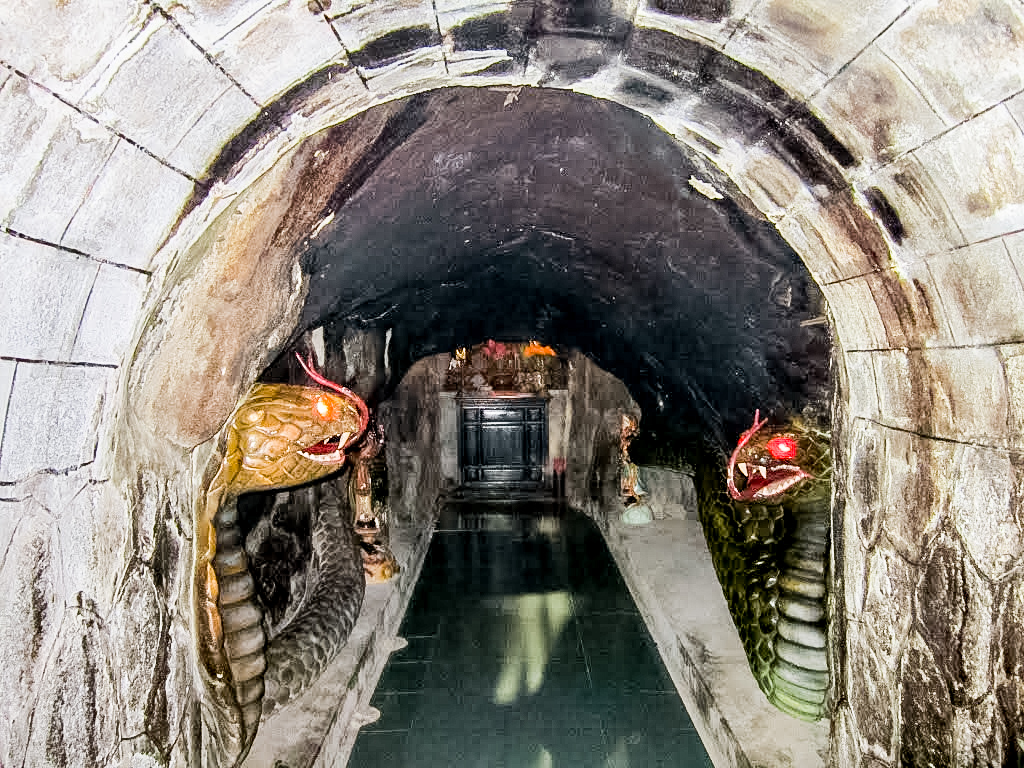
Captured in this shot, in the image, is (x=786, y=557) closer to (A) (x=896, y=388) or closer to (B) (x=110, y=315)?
(A) (x=896, y=388)

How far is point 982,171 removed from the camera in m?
1.44

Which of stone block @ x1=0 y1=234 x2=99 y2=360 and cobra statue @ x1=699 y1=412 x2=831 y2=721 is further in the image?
cobra statue @ x1=699 y1=412 x2=831 y2=721

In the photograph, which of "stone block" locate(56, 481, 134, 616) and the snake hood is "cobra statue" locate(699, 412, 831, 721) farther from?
"stone block" locate(56, 481, 134, 616)

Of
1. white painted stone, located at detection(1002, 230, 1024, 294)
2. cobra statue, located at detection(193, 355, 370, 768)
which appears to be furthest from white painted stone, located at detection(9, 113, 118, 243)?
white painted stone, located at detection(1002, 230, 1024, 294)

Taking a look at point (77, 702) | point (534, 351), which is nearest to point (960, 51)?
point (77, 702)

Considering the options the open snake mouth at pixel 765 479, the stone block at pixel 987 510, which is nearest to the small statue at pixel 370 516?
the open snake mouth at pixel 765 479

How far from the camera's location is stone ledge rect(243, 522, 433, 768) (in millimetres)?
3346

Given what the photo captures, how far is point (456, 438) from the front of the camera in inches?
484

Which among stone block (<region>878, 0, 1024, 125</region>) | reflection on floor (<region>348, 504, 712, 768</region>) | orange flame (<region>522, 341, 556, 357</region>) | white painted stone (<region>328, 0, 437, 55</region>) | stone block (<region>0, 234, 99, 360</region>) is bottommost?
reflection on floor (<region>348, 504, 712, 768</region>)

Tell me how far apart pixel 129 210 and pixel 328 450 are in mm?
1664

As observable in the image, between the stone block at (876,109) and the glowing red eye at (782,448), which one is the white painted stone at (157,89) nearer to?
the stone block at (876,109)

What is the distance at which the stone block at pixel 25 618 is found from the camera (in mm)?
1249

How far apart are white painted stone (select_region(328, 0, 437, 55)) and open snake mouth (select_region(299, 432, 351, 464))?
172 cm

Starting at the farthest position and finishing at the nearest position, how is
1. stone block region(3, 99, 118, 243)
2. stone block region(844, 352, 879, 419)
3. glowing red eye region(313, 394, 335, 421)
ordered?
glowing red eye region(313, 394, 335, 421) < stone block region(844, 352, 879, 419) < stone block region(3, 99, 118, 243)
